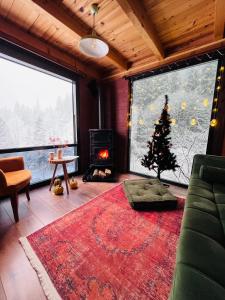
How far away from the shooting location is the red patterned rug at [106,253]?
102 centimetres

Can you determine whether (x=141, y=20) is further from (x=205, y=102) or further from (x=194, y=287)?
(x=194, y=287)

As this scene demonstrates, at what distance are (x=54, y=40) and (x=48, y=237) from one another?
2.99 metres

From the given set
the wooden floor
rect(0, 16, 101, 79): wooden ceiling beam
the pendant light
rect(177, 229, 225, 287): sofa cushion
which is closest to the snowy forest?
the wooden floor

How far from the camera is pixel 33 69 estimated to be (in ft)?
→ 8.74

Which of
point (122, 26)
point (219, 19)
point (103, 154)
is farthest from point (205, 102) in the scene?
point (103, 154)

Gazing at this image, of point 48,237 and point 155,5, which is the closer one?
point 48,237

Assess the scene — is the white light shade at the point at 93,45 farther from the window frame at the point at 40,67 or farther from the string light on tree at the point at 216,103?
the string light on tree at the point at 216,103

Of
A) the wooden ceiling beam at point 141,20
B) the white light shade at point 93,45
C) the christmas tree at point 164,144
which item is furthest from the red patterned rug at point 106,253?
the wooden ceiling beam at point 141,20

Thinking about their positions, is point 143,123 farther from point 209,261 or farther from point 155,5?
point 209,261

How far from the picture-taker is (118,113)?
12.0 ft

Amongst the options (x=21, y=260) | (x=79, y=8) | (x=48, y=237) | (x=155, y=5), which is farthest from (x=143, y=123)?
(x=21, y=260)

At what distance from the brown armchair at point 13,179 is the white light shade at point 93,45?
5.67ft

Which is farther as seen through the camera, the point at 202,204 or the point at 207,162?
the point at 207,162

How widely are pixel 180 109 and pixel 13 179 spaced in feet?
9.69
